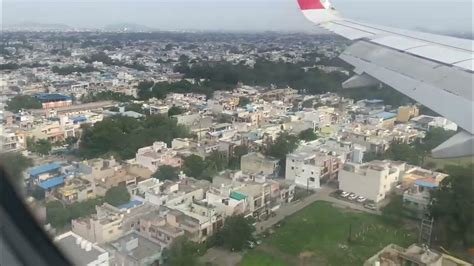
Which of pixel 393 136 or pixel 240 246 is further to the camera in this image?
pixel 393 136

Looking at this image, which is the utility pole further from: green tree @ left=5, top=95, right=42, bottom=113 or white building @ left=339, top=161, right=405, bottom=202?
green tree @ left=5, top=95, right=42, bottom=113

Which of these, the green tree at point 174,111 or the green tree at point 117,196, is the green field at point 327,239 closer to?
the green tree at point 117,196

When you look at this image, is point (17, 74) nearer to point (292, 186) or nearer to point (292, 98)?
point (292, 98)

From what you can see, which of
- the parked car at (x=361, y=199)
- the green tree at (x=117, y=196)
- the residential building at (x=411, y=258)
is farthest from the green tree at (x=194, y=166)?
the residential building at (x=411, y=258)

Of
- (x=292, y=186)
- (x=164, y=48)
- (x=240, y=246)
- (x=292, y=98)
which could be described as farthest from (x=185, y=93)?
(x=164, y=48)

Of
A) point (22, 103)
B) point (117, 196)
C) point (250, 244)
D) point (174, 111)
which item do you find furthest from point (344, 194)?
point (22, 103)

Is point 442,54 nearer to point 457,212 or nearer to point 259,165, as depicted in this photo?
point 457,212
